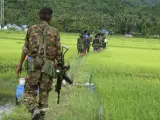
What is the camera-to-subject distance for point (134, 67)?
43.7 ft

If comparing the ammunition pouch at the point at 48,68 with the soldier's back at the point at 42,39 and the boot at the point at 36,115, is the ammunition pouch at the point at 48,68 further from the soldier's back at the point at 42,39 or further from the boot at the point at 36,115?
the boot at the point at 36,115

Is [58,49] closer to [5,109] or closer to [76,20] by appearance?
[5,109]

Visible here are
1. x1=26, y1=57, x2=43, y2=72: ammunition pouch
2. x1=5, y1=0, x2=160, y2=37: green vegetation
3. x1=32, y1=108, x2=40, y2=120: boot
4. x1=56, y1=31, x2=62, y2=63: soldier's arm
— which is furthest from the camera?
x1=5, y1=0, x2=160, y2=37: green vegetation

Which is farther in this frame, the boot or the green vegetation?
the green vegetation

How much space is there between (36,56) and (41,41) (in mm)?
209

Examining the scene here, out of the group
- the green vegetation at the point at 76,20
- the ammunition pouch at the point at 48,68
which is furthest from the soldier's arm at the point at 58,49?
the green vegetation at the point at 76,20

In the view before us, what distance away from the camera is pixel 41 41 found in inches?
216

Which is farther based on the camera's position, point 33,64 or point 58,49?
point 58,49

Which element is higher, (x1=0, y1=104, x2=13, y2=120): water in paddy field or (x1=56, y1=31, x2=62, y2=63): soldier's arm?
(x1=56, y1=31, x2=62, y2=63): soldier's arm

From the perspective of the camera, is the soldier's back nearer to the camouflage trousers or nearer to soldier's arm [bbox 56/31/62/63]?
soldier's arm [bbox 56/31/62/63]

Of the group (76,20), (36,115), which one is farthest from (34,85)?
(76,20)

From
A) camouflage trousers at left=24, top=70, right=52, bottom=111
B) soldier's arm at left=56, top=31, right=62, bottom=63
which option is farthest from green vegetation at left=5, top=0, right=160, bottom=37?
camouflage trousers at left=24, top=70, right=52, bottom=111

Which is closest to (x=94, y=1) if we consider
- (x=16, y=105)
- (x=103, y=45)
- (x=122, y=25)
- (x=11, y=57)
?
(x=122, y=25)

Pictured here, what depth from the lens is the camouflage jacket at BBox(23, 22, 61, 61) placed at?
549cm
